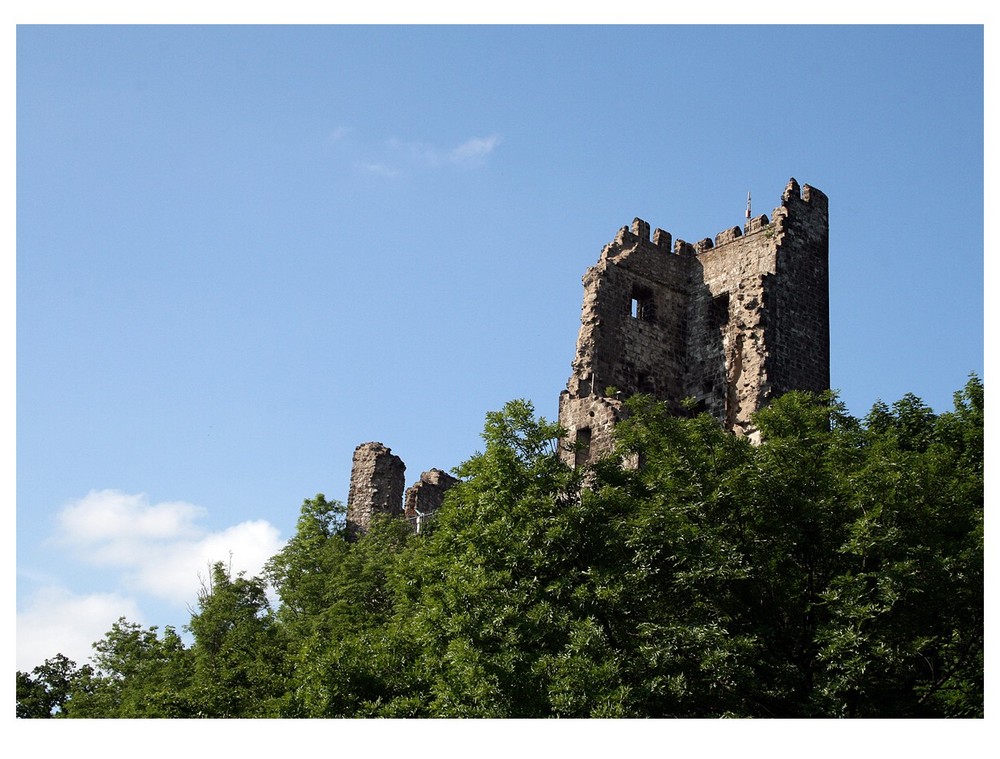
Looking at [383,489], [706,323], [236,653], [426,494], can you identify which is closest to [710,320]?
[706,323]

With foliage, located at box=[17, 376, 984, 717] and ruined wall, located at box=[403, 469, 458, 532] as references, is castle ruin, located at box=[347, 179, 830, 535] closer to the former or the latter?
ruined wall, located at box=[403, 469, 458, 532]

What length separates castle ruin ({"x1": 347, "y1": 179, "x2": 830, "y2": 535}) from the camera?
127 ft

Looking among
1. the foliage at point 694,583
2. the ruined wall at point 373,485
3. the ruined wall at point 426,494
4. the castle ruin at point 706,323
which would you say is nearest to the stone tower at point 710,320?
the castle ruin at point 706,323

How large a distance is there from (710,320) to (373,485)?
403 inches

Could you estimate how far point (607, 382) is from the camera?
39156 millimetres

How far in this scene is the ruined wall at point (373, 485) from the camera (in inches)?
1698

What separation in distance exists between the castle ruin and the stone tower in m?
0.03

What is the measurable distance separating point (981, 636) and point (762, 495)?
3881mm

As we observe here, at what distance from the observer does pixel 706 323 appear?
40.9 metres

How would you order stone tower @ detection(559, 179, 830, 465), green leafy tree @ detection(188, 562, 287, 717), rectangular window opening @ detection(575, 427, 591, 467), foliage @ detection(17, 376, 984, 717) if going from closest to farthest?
1. foliage @ detection(17, 376, 984, 717)
2. green leafy tree @ detection(188, 562, 287, 717)
3. rectangular window opening @ detection(575, 427, 591, 467)
4. stone tower @ detection(559, 179, 830, 465)

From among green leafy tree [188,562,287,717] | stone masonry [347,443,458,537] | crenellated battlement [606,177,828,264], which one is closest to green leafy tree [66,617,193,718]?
green leafy tree [188,562,287,717]

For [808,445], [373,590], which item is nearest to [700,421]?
[808,445]

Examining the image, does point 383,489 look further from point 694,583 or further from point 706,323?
point 694,583

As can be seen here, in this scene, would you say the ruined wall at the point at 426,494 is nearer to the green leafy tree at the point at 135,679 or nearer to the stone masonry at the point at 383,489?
the stone masonry at the point at 383,489
